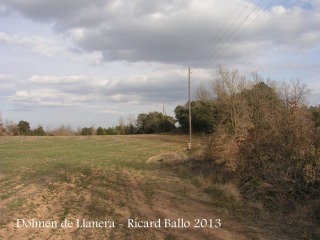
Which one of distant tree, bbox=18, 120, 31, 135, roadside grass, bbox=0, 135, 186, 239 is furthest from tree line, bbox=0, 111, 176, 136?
roadside grass, bbox=0, 135, 186, 239

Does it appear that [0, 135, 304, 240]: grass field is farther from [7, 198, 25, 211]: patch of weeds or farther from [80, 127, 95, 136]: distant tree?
[80, 127, 95, 136]: distant tree

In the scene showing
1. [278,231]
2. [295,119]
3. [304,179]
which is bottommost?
[278,231]

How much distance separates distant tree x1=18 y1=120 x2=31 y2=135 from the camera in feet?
230

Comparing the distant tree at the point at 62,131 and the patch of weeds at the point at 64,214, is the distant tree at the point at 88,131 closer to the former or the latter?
the distant tree at the point at 62,131

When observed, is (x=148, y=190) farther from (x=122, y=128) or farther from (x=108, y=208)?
(x=122, y=128)

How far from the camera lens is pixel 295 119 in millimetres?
13461

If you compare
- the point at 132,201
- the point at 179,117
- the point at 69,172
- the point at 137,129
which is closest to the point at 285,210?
the point at 132,201

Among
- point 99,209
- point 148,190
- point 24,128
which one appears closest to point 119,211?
point 99,209

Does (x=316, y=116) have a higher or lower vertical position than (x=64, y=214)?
higher

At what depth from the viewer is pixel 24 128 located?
71250mm

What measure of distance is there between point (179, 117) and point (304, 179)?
5909cm

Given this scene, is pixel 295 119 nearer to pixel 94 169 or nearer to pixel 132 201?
pixel 132 201

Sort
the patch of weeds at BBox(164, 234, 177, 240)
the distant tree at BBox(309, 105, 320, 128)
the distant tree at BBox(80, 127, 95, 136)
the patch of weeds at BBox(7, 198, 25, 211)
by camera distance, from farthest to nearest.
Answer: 1. the distant tree at BBox(80, 127, 95, 136)
2. the distant tree at BBox(309, 105, 320, 128)
3. the patch of weeds at BBox(7, 198, 25, 211)
4. the patch of weeds at BBox(164, 234, 177, 240)

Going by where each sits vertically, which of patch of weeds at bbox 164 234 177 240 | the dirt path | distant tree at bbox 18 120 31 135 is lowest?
patch of weeds at bbox 164 234 177 240
